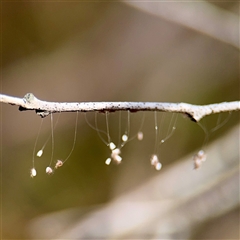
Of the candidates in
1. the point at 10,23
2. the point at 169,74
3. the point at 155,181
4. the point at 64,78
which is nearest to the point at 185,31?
the point at 169,74

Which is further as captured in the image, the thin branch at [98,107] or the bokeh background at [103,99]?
the bokeh background at [103,99]

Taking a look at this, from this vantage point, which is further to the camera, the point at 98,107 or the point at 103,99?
the point at 103,99

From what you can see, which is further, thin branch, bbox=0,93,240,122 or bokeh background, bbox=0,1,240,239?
bokeh background, bbox=0,1,240,239

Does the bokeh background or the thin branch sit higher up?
the bokeh background

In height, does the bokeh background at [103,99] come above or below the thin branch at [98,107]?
above

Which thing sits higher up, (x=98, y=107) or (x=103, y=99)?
(x=103, y=99)
